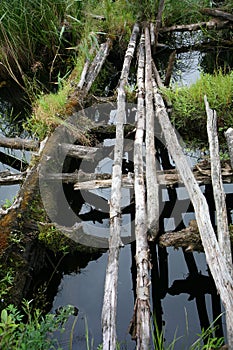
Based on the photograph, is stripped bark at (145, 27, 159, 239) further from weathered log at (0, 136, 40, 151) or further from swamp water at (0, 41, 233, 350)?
weathered log at (0, 136, 40, 151)

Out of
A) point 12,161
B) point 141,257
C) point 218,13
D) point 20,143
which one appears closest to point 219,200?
point 141,257

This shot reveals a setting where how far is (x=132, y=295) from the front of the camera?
88.7 inches

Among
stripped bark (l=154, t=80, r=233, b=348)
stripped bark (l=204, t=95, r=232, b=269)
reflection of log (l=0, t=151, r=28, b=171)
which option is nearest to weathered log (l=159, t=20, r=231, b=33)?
stripped bark (l=204, t=95, r=232, b=269)

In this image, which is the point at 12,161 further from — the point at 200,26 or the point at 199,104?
the point at 200,26

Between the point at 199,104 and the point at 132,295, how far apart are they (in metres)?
1.96

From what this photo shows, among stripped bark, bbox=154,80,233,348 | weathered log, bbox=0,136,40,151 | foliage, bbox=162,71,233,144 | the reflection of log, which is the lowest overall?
stripped bark, bbox=154,80,233,348

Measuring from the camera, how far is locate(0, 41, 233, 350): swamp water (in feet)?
6.59

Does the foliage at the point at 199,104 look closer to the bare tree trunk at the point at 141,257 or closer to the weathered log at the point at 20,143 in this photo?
the bare tree trunk at the point at 141,257

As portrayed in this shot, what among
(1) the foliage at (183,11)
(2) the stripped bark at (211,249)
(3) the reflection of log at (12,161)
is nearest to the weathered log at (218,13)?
(1) the foliage at (183,11)

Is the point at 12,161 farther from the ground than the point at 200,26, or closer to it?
closer to it

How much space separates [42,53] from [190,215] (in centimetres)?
315

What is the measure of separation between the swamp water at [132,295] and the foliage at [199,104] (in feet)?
4.64

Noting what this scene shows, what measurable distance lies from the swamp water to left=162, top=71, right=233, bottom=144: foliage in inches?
55.7

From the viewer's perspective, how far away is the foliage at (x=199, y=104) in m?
3.38
